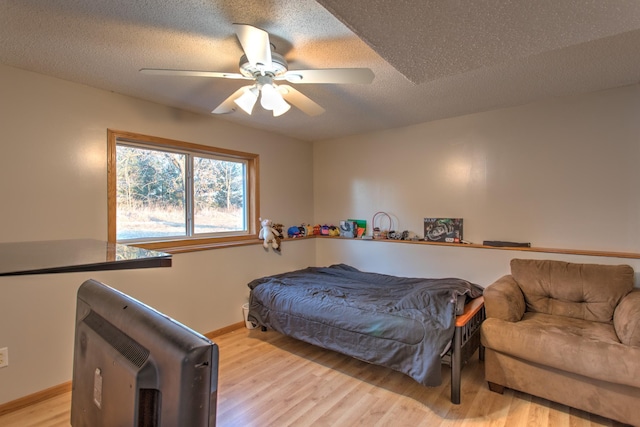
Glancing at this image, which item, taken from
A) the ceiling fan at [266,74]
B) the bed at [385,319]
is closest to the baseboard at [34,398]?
the bed at [385,319]

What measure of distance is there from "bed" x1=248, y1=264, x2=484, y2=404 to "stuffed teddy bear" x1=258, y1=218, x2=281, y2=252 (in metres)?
0.52

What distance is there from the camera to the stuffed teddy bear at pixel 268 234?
3557 millimetres

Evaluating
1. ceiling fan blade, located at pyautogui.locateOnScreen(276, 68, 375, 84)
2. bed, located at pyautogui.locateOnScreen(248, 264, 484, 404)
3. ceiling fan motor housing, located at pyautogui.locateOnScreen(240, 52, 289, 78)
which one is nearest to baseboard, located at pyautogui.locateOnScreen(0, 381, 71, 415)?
bed, located at pyautogui.locateOnScreen(248, 264, 484, 404)

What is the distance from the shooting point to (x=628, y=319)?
188cm

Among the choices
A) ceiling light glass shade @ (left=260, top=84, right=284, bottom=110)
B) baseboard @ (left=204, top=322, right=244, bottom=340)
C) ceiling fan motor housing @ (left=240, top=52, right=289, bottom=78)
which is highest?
ceiling fan motor housing @ (left=240, top=52, right=289, bottom=78)

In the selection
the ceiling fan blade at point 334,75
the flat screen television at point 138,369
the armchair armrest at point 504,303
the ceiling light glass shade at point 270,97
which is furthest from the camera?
the armchair armrest at point 504,303

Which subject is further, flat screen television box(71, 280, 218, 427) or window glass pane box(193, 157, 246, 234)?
window glass pane box(193, 157, 246, 234)

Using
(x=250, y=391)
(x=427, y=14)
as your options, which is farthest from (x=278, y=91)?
(x=250, y=391)

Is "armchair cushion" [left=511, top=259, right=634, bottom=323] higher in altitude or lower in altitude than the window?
lower

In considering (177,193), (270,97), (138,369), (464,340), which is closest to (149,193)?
(177,193)

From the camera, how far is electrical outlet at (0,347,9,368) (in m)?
2.01

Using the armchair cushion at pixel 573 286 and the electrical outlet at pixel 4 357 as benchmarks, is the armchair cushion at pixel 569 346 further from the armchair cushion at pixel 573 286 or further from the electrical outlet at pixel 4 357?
the electrical outlet at pixel 4 357

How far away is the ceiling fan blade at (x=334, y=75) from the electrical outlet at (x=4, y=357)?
8.17 feet

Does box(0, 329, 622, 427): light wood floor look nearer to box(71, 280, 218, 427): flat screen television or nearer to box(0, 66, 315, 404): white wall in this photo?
box(0, 66, 315, 404): white wall
